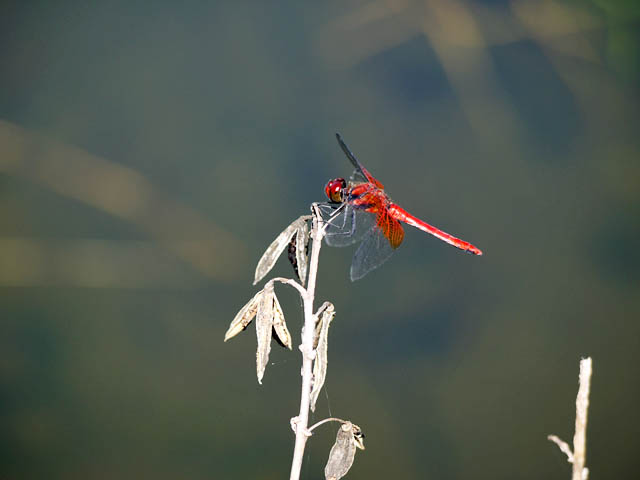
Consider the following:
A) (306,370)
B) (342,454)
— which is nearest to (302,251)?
(306,370)

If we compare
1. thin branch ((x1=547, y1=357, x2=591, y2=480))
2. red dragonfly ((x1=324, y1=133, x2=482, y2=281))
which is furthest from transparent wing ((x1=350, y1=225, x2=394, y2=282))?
thin branch ((x1=547, y1=357, x2=591, y2=480))

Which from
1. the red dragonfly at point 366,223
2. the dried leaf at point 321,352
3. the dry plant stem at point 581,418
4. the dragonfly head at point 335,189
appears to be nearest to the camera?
the dry plant stem at point 581,418

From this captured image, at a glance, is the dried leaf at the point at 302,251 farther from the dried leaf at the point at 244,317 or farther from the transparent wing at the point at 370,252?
the transparent wing at the point at 370,252

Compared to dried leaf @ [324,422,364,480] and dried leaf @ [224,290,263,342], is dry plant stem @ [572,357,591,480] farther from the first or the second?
dried leaf @ [224,290,263,342]

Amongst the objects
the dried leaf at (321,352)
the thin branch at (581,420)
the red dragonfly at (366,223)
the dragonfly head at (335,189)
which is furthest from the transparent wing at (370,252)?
the thin branch at (581,420)

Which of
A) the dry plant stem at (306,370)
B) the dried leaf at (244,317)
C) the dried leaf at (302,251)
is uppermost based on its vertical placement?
the dried leaf at (302,251)

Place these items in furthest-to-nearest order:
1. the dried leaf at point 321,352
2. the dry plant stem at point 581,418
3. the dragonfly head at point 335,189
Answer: the dragonfly head at point 335,189 < the dried leaf at point 321,352 < the dry plant stem at point 581,418

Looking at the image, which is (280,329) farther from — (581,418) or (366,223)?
(366,223)
